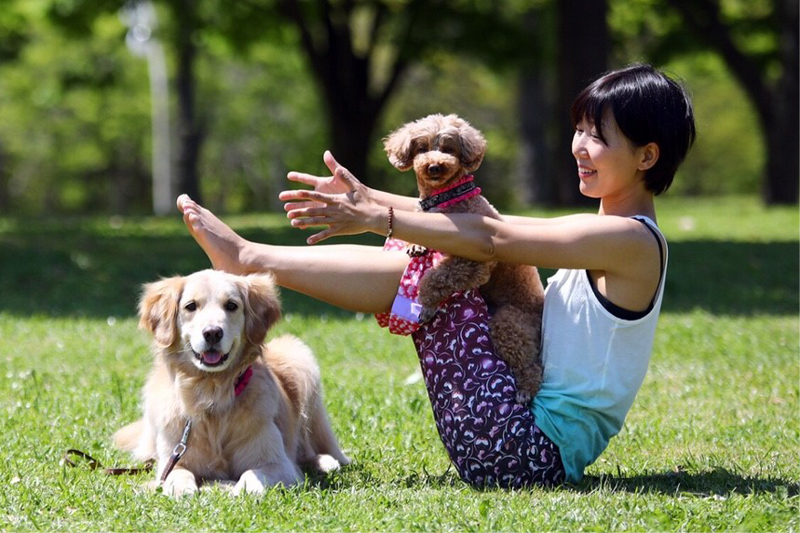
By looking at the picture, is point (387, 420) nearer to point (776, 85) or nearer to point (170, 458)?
point (170, 458)

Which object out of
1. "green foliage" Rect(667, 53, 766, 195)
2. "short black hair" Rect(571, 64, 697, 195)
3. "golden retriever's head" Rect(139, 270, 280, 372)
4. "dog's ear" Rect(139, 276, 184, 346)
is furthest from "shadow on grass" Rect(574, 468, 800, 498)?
"green foliage" Rect(667, 53, 766, 195)

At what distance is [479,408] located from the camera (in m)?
4.66

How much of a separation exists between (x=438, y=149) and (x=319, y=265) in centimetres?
77

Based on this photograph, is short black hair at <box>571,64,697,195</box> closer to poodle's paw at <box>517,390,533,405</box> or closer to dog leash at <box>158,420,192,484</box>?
poodle's paw at <box>517,390,533,405</box>

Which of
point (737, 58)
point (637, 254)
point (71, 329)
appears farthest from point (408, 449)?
point (737, 58)

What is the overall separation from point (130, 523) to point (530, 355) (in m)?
1.84

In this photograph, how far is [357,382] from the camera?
757cm

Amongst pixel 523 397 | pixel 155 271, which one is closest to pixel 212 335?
pixel 523 397

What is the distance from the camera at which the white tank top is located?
4672 mm

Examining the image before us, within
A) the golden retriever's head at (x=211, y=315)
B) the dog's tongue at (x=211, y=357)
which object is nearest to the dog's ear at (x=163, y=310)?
the golden retriever's head at (x=211, y=315)

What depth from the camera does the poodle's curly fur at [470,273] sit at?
186 inches

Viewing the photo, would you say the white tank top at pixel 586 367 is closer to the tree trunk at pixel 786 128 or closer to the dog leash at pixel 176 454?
the dog leash at pixel 176 454

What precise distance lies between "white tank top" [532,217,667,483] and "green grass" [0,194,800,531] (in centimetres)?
25

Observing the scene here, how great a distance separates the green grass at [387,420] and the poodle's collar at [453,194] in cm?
127
